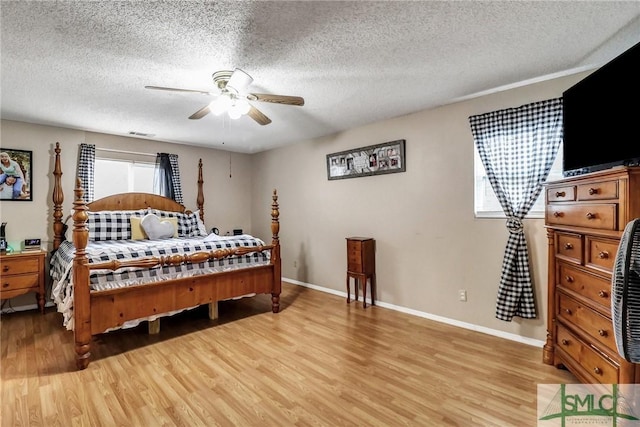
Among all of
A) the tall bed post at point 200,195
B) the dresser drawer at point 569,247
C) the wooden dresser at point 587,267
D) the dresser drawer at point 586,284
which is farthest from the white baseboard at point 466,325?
the tall bed post at point 200,195

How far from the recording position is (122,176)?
15.2ft

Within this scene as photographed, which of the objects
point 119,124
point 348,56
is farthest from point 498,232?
point 119,124

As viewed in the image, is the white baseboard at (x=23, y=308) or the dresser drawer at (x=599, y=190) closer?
the dresser drawer at (x=599, y=190)

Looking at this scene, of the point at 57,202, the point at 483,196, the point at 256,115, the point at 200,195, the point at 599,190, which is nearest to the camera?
the point at 599,190

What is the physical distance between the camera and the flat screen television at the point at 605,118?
5.32 feet

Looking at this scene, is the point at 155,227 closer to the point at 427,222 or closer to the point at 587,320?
the point at 427,222

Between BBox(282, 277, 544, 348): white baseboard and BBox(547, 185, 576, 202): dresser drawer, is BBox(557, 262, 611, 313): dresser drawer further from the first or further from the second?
BBox(282, 277, 544, 348): white baseboard

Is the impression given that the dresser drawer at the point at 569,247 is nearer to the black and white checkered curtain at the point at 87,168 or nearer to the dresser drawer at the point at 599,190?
the dresser drawer at the point at 599,190

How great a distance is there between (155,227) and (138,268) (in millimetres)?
1502

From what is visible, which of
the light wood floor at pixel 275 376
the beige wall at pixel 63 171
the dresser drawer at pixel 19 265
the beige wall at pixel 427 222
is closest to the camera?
the light wood floor at pixel 275 376

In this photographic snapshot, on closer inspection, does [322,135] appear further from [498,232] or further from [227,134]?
[498,232]

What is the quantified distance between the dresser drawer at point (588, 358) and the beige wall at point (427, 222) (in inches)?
22.5

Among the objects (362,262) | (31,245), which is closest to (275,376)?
(362,262)

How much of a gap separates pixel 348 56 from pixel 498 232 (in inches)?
83.5
